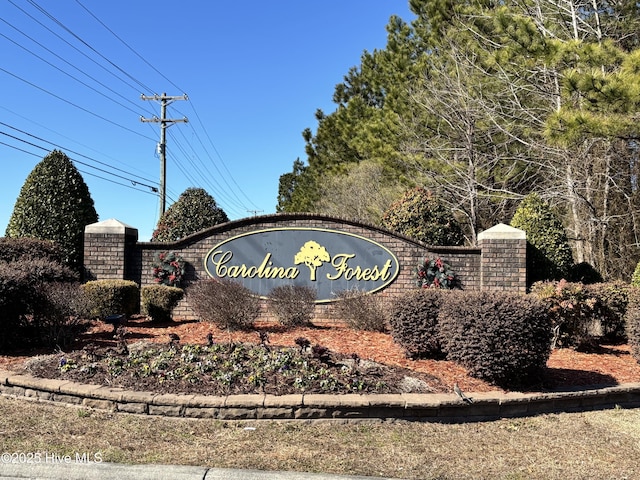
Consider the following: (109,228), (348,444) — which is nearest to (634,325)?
(348,444)

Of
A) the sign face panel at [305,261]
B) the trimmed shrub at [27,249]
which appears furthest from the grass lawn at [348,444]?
the sign face panel at [305,261]

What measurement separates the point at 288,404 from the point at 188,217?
7871mm

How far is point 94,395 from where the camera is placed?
16.2 feet

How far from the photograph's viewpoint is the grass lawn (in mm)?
3893

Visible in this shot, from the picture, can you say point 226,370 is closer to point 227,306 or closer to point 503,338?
point 227,306

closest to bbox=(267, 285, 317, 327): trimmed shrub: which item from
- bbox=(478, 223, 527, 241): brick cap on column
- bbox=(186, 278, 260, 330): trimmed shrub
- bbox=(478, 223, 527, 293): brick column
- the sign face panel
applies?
bbox=(186, 278, 260, 330): trimmed shrub

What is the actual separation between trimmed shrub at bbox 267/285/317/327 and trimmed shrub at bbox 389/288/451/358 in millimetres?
2010

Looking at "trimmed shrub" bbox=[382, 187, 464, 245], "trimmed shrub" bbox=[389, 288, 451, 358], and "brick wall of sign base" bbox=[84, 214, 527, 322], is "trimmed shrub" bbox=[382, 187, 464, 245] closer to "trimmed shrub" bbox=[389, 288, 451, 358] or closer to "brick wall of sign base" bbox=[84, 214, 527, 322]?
"brick wall of sign base" bbox=[84, 214, 527, 322]

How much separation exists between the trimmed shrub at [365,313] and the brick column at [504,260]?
247cm

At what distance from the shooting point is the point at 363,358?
6355 millimetres

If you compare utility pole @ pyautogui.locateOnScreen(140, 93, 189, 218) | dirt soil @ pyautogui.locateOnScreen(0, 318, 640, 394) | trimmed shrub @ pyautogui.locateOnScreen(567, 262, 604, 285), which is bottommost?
dirt soil @ pyautogui.locateOnScreen(0, 318, 640, 394)

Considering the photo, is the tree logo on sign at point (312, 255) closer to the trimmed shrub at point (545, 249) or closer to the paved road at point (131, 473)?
the trimmed shrub at point (545, 249)

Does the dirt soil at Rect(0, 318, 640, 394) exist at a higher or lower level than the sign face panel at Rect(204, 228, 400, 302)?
lower

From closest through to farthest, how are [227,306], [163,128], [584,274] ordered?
[227,306]
[584,274]
[163,128]
